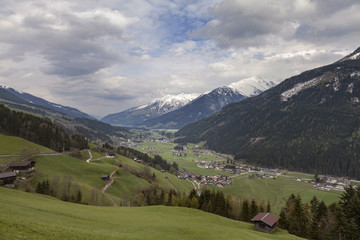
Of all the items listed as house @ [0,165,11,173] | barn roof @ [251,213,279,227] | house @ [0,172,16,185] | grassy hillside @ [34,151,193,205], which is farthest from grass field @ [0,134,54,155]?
barn roof @ [251,213,279,227]

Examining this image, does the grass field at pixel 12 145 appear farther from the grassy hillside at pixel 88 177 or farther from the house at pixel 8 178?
the house at pixel 8 178

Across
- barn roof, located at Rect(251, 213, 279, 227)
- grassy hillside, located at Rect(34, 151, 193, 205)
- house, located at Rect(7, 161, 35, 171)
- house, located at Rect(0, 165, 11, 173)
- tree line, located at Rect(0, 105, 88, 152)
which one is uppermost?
tree line, located at Rect(0, 105, 88, 152)

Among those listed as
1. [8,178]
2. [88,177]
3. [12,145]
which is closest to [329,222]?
[88,177]

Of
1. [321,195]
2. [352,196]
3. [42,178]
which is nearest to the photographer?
[352,196]

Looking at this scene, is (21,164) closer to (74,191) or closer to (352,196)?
(74,191)

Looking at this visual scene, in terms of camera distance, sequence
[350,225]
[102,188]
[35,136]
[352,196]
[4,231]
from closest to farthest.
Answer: [4,231] → [350,225] → [352,196] → [102,188] → [35,136]

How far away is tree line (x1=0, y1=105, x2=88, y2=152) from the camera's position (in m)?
174

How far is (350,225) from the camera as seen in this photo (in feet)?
223

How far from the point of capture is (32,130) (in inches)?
7106

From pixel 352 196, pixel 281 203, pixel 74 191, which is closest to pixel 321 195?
pixel 281 203

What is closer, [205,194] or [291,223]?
[291,223]

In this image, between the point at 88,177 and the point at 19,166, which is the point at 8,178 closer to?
the point at 19,166

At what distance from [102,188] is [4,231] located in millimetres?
112372

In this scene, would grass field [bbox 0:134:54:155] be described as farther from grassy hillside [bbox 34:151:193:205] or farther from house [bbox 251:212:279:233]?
house [bbox 251:212:279:233]
